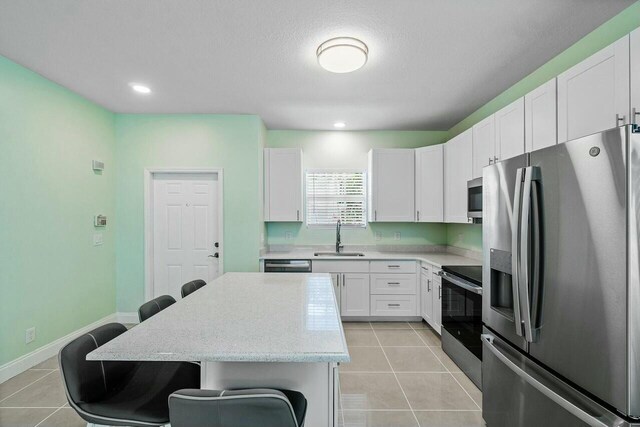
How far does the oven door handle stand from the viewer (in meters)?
2.37

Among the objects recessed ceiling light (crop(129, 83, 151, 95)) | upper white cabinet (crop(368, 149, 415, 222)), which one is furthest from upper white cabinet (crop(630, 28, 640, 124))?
recessed ceiling light (crop(129, 83, 151, 95))

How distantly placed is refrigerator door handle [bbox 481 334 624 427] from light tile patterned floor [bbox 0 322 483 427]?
2.27 ft

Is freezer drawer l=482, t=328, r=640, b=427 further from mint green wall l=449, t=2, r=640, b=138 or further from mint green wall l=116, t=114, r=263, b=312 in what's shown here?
mint green wall l=116, t=114, r=263, b=312

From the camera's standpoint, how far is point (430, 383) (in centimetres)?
257

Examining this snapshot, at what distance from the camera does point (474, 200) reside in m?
3.07

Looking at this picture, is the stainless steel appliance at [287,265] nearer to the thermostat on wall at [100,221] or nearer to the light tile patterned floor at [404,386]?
the light tile patterned floor at [404,386]

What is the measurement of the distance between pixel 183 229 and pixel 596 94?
13.8ft

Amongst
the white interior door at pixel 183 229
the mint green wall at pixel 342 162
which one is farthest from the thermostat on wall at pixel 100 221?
the mint green wall at pixel 342 162

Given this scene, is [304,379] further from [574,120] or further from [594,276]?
[574,120]

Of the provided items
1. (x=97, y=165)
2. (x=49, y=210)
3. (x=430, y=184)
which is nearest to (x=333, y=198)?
(x=430, y=184)

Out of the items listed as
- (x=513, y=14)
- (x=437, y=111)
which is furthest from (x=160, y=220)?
(x=513, y=14)

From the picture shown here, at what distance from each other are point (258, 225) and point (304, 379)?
9.06ft

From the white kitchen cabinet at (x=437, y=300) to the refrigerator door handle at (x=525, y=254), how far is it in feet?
6.09

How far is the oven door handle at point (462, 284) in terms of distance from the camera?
2371mm
